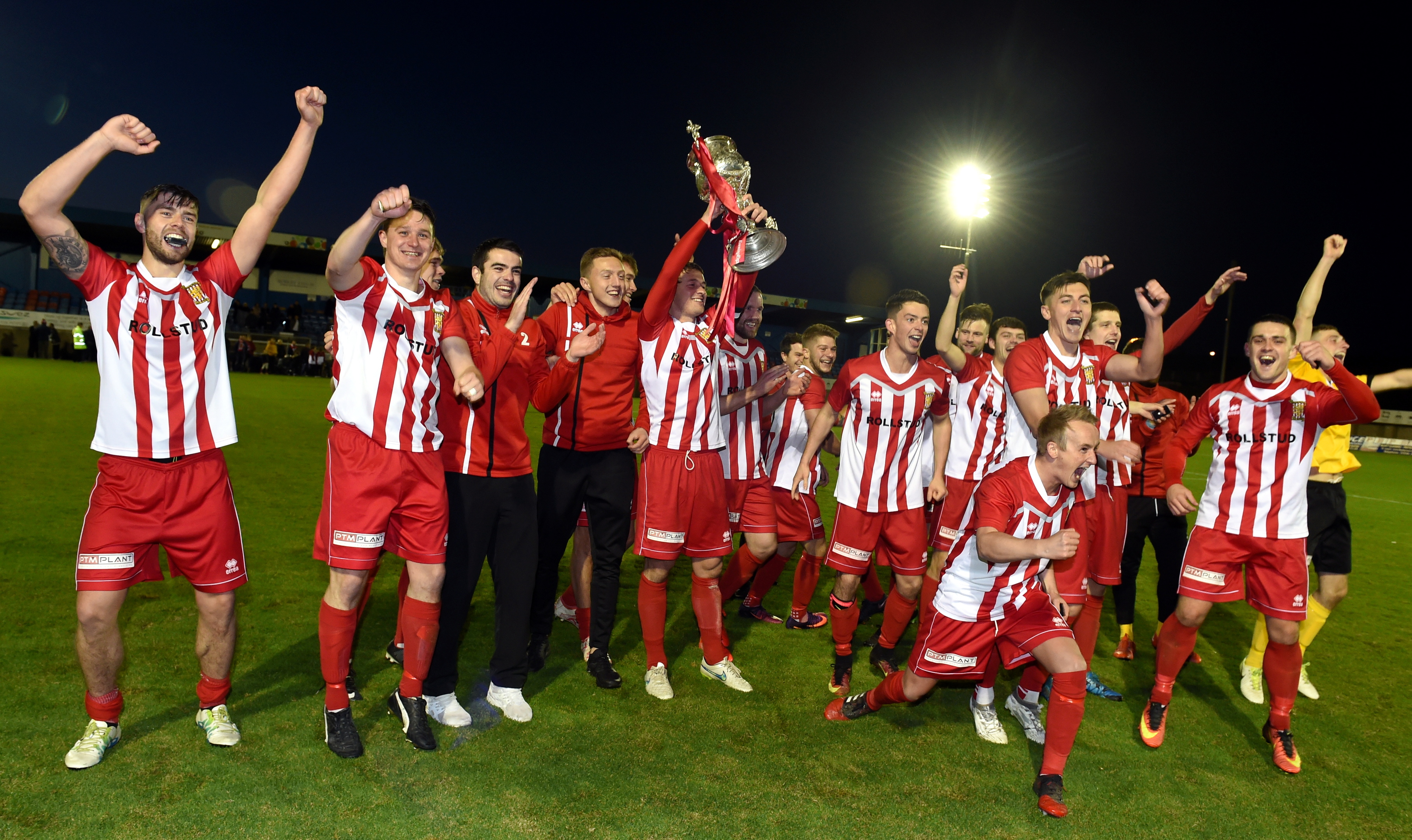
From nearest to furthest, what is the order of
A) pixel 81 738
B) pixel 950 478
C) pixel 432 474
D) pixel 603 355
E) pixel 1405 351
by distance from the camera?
pixel 81 738 → pixel 432 474 → pixel 603 355 → pixel 950 478 → pixel 1405 351

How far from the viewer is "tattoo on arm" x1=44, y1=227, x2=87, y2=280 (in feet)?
10.0

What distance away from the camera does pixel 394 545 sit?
3.67 meters

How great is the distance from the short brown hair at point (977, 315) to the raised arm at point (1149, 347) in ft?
4.96

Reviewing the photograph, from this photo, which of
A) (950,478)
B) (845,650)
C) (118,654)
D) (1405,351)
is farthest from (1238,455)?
(1405,351)

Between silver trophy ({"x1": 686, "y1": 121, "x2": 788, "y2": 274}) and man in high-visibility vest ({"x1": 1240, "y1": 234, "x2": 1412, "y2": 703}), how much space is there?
3.07 metres

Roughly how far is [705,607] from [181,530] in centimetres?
261

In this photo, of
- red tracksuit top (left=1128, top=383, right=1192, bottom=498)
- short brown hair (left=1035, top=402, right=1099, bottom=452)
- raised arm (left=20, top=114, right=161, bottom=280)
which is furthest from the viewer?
red tracksuit top (left=1128, top=383, right=1192, bottom=498)

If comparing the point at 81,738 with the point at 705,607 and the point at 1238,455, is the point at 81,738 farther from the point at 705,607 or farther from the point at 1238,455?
the point at 1238,455

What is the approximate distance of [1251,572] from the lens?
13.8 ft

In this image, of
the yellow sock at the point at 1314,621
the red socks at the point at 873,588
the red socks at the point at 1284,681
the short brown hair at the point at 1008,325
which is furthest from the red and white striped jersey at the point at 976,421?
the yellow sock at the point at 1314,621

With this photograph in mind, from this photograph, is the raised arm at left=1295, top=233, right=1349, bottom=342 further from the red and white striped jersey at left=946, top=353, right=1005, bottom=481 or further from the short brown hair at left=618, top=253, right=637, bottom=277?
the short brown hair at left=618, top=253, right=637, bottom=277

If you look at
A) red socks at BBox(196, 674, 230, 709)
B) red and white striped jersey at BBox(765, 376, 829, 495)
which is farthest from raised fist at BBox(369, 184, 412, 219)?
red and white striped jersey at BBox(765, 376, 829, 495)

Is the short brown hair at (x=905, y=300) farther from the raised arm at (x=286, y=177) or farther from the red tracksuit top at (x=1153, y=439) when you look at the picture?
the raised arm at (x=286, y=177)

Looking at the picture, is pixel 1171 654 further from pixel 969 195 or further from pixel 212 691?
pixel 969 195
